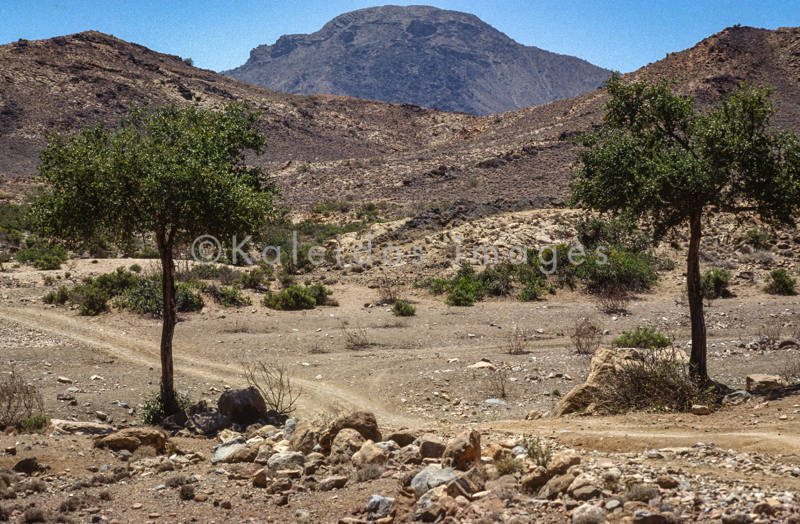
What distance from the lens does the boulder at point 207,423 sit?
849 cm

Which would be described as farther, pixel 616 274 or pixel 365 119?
pixel 365 119

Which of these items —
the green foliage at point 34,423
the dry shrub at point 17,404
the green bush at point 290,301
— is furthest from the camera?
the green bush at point 290,301

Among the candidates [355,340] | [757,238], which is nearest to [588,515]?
[355,340]

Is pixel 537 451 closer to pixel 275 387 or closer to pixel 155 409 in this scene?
pixel 155 409

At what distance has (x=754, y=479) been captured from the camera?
192 inches

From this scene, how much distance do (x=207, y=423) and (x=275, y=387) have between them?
7.68ft

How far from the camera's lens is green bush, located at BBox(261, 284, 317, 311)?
1784 centimetres

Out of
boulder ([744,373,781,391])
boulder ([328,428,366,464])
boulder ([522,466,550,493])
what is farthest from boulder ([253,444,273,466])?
boulder ([744,373,781,391])

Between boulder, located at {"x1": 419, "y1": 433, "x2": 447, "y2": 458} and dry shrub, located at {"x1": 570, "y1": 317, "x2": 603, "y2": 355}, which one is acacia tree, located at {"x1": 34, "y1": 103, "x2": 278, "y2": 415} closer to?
boulder, located at {"x1": 419, "y1": 433, "x2": 447, "y2": 458}

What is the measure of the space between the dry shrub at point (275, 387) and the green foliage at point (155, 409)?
1186 millimetres

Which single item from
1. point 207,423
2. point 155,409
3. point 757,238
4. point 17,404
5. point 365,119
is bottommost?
point 207,423

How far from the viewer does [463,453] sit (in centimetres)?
577

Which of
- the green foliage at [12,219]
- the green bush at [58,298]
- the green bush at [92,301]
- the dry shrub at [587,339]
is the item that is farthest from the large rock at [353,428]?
the green foliage at [12,219]

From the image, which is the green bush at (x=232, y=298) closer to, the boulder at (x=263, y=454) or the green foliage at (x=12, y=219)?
the boulder at (x=263, y=454)
